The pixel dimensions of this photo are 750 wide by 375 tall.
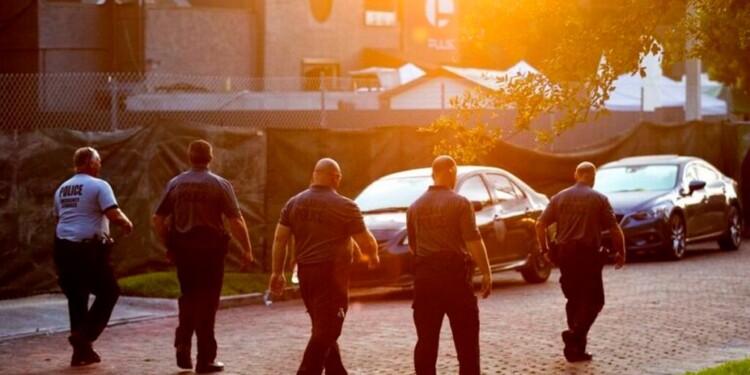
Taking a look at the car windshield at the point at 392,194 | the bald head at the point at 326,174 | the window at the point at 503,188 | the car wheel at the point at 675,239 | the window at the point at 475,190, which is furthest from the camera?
the car wheel at the point at 675,239

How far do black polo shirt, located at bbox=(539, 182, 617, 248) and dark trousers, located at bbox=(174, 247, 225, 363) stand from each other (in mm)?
2974

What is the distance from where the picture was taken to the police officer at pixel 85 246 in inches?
516

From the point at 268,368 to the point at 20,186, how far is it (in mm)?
7489

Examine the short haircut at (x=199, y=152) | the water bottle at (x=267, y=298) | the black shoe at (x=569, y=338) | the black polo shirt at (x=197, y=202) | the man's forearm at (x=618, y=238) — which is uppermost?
the short haircut at (x=199, y=152)

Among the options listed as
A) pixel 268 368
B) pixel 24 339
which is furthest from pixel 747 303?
pixel 24 339

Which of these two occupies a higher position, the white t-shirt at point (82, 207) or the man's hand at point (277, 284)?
the white t-shirt at point (82, 207)

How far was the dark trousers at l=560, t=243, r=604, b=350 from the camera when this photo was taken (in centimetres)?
1277

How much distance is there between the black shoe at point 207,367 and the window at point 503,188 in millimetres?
8114

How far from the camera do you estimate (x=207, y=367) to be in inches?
482

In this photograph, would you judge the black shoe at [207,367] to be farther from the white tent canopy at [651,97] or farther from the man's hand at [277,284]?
the white tent canopy at [651,97]

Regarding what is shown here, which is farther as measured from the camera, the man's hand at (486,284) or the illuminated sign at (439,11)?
the illuminated sign at (439,11)

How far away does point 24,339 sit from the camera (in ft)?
49.2

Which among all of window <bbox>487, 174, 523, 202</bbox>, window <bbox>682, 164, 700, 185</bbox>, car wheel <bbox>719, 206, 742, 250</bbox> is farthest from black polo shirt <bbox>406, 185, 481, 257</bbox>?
car wheel <bbox>719, 206, 742, 250</bbox>

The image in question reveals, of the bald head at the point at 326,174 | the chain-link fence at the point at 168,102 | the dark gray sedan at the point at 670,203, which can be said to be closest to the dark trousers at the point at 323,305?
the bald head at the point at 326,174
